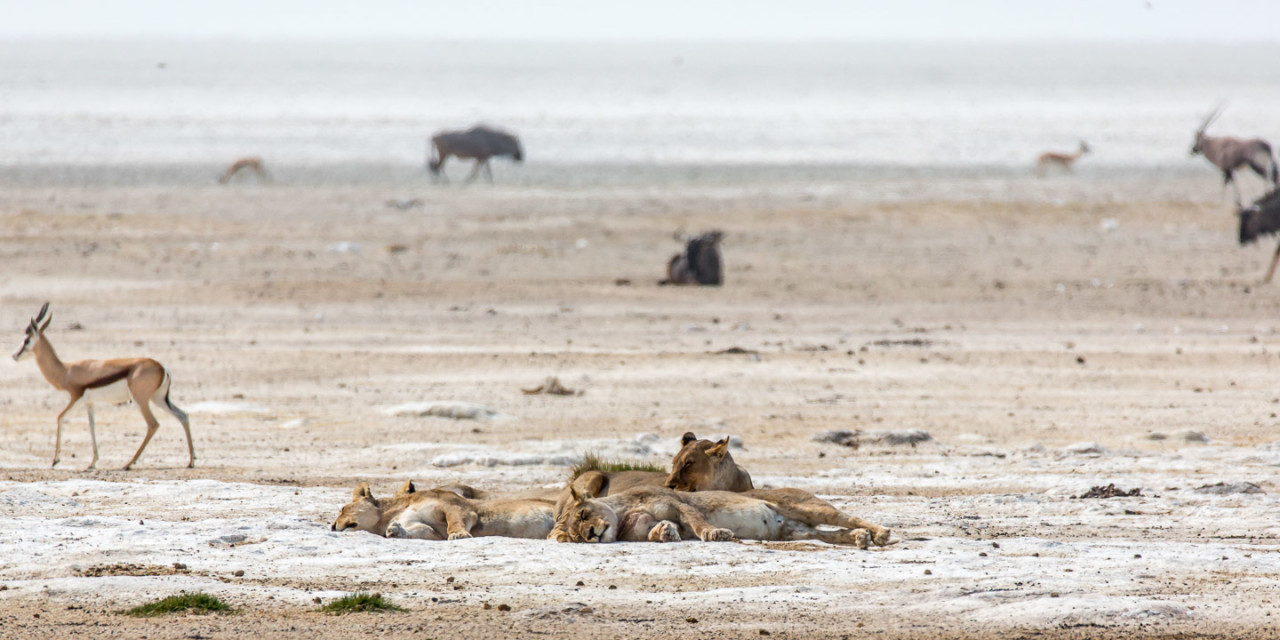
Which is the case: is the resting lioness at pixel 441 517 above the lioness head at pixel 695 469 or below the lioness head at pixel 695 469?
below

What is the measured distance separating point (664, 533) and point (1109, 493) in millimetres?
3233

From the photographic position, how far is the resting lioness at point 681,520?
795 centimetres

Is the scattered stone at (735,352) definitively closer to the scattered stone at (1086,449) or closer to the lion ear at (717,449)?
the scattered stone at (1086,449)

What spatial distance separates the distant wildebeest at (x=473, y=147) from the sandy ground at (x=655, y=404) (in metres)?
9.96

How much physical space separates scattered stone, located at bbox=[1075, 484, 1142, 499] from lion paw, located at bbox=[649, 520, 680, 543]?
2975 millimetres

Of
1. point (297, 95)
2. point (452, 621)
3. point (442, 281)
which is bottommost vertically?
point (452, 621)

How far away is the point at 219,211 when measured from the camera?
104 ft

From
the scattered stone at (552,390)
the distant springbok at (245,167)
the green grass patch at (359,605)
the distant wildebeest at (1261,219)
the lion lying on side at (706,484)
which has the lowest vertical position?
the green grass patch at (359,605)

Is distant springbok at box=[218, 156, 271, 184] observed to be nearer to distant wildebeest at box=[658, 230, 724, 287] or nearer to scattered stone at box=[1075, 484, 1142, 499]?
distant wildebeest at box=[658, 230, 724, 287]

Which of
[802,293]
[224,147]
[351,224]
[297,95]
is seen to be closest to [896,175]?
[351,224]

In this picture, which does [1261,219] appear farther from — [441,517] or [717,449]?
[441,517]

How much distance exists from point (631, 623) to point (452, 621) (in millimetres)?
758

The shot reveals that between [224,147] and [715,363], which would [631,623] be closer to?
[715,363]

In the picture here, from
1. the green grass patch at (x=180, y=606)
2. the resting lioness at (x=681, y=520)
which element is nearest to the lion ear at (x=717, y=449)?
the resting lioness at (x=681, y=520)
